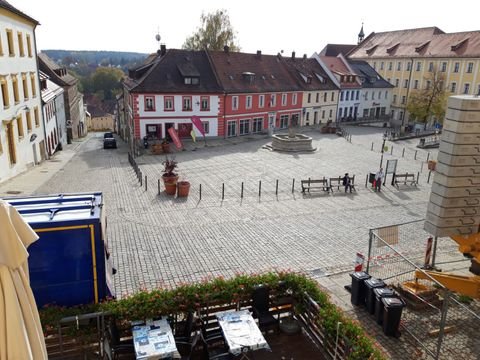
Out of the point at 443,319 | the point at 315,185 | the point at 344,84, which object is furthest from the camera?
the point at 344,84

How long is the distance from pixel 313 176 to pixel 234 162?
6.39 m

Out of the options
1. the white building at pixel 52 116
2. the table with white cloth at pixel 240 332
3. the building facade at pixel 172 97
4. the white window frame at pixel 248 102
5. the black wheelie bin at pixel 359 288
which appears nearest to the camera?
the table with white cloth at pixel 240 332

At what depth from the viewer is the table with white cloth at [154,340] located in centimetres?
687

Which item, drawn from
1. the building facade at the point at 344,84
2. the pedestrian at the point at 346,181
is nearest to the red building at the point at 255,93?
the building facade at the point at 344,84

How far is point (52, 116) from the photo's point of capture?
126 feet

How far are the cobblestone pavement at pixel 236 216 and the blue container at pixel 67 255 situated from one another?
2.64 metres

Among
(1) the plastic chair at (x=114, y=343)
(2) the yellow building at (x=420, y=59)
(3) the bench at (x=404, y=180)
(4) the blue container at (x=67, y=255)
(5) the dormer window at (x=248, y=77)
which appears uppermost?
(2) the yellow building at (x=420, y=59)

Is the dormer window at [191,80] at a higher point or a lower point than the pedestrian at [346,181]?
higher

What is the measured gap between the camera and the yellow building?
5312cm

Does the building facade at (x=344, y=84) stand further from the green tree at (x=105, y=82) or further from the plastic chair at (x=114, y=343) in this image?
the green tree at (x=105, y=82)

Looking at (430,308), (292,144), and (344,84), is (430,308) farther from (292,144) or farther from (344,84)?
(344,84)

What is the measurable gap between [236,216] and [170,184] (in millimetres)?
4450

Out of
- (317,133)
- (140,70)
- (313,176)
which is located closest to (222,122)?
(140,70)

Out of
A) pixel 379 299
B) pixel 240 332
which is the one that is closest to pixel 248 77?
pixel 379 299
